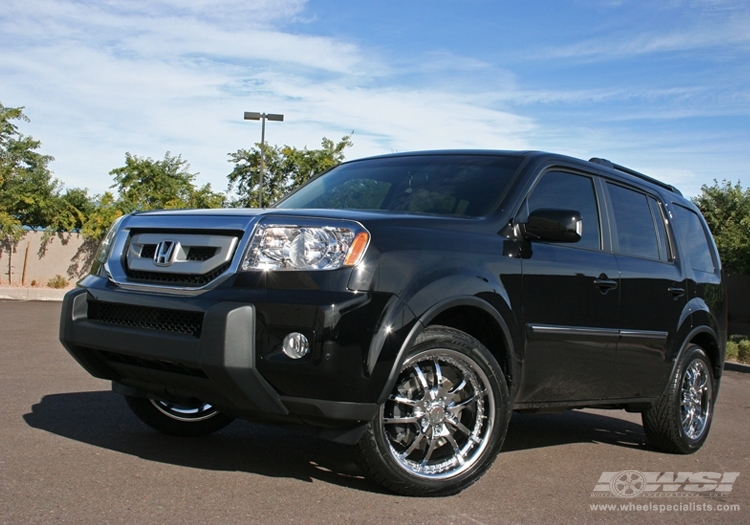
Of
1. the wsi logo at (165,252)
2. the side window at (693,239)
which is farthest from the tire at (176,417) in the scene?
the side window at (693,239)

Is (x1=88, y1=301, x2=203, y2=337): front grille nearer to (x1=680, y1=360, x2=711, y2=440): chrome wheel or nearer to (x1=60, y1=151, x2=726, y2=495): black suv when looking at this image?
(x1=60, y1=151, x2=726, y2=495): black suv

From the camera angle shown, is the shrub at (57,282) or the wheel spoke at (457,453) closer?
the wheel spoke at (457,453)

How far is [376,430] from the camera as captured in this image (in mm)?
3914

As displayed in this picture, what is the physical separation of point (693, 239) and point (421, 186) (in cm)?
283

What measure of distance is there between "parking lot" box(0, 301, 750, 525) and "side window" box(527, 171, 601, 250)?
142 centimetres

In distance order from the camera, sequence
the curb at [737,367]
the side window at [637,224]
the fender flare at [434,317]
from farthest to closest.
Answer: the curb at [737,367] → the side window at [637,224] → the fender flare at [434,317]

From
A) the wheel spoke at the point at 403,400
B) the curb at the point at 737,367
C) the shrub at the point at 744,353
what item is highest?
the wheel spoke at the point at 403,400

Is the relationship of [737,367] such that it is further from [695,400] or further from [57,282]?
[57,282]

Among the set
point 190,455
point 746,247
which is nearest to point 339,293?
point 190,455

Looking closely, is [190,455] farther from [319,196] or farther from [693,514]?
[693,514]

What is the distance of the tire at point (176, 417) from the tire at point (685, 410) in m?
2.95

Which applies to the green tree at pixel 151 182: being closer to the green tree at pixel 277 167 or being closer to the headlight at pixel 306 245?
the green tree at pixel 277 167

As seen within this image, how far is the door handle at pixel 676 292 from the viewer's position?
6.02 metres

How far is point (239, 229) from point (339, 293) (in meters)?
0.59
